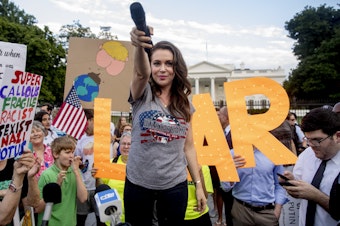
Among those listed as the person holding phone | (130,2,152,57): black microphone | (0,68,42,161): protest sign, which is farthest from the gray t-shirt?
the person holding phone

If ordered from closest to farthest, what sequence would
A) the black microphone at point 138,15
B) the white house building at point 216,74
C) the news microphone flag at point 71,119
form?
the black microphone at point 138,15, the news microphone flag at point 71,119, the white house building at point 216,74

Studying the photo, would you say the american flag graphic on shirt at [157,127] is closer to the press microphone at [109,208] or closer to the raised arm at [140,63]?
the raised arm at [140,63]

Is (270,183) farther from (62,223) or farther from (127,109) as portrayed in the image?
(127,109)

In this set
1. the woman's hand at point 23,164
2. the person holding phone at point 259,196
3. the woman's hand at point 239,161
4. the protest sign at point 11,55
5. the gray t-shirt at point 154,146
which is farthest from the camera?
the woman's hand at point 239,161

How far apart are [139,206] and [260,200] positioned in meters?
1.72

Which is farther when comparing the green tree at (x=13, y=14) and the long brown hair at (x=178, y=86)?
the green tree at (x=13, y=14)

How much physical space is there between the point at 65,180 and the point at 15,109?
1638 millimetres

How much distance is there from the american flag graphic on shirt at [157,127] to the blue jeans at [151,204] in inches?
13.5

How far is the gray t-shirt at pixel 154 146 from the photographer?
215 cm

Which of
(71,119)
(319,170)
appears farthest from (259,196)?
(71,119)

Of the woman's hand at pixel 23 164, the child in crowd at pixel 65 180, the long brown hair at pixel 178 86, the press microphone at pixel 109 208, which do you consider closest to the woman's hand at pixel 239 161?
the long brown hair at pixel 178 86

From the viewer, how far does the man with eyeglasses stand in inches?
89.3

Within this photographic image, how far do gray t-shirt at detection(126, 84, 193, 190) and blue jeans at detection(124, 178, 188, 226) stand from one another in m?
0.05

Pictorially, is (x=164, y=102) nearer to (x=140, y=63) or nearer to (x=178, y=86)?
(x=178, y=86)
